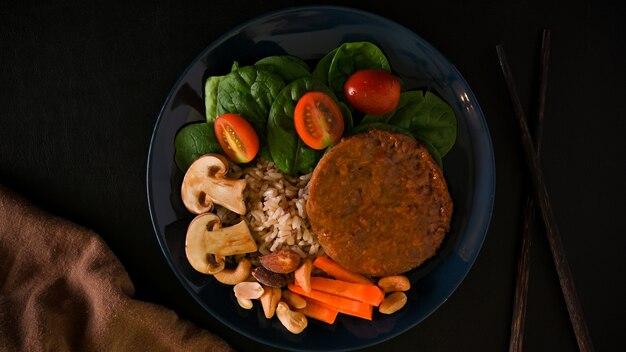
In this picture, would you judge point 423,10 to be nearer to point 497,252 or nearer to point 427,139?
point 427,139

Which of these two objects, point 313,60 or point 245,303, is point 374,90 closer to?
point 313,60

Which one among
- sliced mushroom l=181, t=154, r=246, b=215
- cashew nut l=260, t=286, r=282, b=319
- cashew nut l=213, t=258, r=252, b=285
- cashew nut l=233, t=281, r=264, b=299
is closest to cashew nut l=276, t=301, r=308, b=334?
cashew nut l=260, t=286, r=282, b=319

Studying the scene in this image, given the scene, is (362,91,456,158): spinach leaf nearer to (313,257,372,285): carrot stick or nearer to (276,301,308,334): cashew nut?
(313,257,372,285): carrot stick

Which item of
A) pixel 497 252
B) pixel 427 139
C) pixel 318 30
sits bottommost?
pixel 497 252

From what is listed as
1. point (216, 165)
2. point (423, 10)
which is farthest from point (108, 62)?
point (423, 10)

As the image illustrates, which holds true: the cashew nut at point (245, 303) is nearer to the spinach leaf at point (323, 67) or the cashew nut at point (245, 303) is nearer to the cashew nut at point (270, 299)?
the cashew nut at point (270, 299)

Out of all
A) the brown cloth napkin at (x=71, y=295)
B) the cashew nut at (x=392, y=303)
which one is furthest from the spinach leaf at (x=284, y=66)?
the brown cloth napkin at (x=71, y=295)
